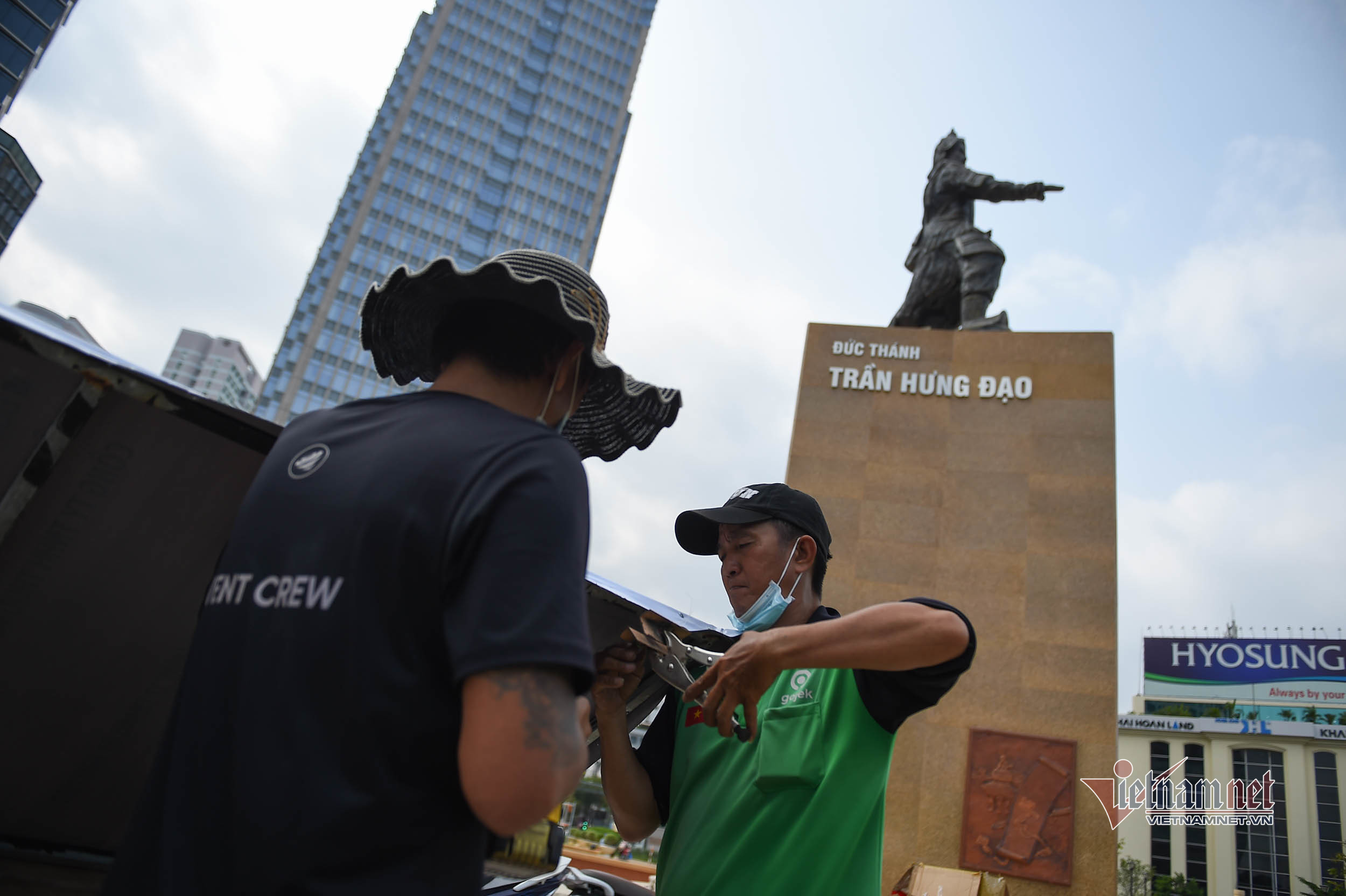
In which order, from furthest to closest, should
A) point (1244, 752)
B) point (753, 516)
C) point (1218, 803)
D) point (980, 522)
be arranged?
point (1244, 752), point (1218, 803), point (980, 522), point (753, 516)

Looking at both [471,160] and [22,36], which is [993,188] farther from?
[471,160]

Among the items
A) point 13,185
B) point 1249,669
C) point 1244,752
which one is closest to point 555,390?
point 13,185

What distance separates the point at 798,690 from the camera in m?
1.89

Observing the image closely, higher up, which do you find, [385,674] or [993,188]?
[993,188]

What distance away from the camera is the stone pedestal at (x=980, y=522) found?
19.7 ft

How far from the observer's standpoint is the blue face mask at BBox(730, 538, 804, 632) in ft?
6.92

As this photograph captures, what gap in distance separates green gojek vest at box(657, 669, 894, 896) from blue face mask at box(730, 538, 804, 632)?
0.79 ft

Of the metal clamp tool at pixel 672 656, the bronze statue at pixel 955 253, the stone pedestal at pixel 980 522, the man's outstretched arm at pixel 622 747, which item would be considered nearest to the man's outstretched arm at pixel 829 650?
the metal clamp tool at pixel 672 656

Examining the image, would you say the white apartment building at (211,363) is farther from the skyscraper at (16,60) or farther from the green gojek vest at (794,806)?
the green gojek vest at (794,806)

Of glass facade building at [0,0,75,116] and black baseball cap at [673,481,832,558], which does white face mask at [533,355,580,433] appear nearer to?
black baseball cap at [673,481,832,558]

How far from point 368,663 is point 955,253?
914cm

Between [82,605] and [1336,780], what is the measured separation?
2455 inches

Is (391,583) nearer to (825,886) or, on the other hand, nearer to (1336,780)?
(825,886)

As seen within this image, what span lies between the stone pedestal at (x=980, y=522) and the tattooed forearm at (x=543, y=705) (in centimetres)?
545
